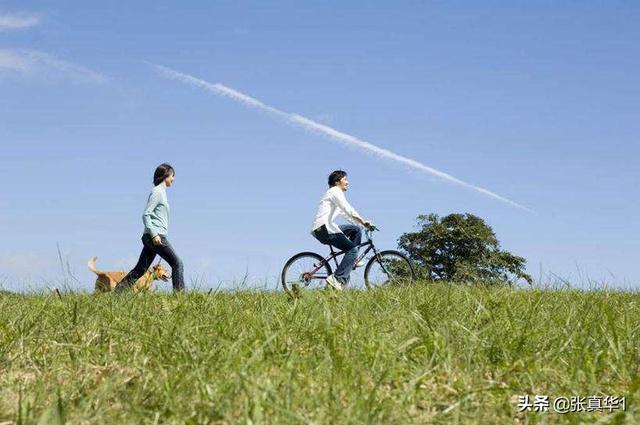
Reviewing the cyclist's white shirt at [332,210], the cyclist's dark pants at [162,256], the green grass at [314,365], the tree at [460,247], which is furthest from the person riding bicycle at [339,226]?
the tree at [460,247]

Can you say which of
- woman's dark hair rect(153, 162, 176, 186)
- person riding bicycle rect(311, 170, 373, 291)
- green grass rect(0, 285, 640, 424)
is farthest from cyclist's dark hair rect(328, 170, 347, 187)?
green grass rect(0, 285, 640, 424)

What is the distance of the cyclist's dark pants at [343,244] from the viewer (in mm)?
15570

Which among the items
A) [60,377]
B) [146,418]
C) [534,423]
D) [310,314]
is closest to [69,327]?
[60,377]

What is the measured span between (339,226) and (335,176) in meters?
1.14

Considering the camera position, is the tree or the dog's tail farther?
the tree

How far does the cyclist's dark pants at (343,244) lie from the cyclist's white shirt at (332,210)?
0.13 m

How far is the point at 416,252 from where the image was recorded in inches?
2066

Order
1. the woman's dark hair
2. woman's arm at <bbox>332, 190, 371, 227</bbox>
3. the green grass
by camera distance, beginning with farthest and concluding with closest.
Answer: woman's arm at <bbox>332, 190, 371, 227</bbox>
the woman's dark hair
the green grass

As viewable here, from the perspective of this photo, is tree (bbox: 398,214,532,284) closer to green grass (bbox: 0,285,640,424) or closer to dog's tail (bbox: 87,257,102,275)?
dog's tail (bbox: 87,257,102,275)

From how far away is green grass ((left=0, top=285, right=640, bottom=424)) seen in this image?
11.3 feet

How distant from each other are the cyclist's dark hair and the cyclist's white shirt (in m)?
0.17

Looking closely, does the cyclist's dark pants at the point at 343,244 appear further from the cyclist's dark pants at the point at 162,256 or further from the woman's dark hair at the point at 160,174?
the woman's dark hair at the point at 160,174

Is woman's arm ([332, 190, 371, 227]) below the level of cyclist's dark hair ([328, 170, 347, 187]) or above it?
below

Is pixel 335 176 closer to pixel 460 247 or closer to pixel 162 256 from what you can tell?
pixel 162 256
